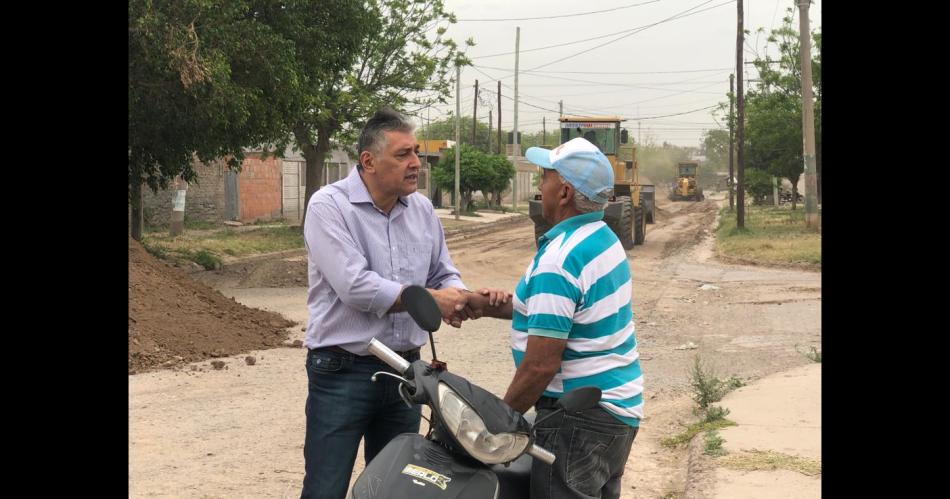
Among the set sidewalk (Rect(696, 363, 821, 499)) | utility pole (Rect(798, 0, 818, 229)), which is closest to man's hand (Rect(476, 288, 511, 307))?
sidewalk (Rect(696, 363, 821, 499))

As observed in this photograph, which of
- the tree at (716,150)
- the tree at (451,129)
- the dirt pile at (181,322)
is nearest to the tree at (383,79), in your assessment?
the dirt pile at (181,322)

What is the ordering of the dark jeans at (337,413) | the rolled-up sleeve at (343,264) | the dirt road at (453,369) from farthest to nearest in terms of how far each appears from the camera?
the dirt road at (453,369), the dark jeans at (337,413), the rolled-up sleeve at (343,264)

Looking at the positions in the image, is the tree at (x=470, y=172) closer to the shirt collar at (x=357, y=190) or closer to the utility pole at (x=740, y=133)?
the utility pole at (x=740, y=133)

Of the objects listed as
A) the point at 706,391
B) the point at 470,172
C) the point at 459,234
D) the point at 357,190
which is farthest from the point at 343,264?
the point at 470,172

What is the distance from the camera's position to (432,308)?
10.4 ft

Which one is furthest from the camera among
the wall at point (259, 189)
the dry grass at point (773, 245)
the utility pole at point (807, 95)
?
the wall at point (259, 189)

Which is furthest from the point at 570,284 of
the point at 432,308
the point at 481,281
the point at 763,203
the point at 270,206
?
the point at 763,203

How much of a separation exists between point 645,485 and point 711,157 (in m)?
162

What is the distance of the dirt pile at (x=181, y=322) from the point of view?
10.8m

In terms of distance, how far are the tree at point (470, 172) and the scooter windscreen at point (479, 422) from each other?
150 ft

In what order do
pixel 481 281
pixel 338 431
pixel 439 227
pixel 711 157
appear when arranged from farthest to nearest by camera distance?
pixel 711 157
pixel 481 281
pixel 439 227
pixel 338 431
